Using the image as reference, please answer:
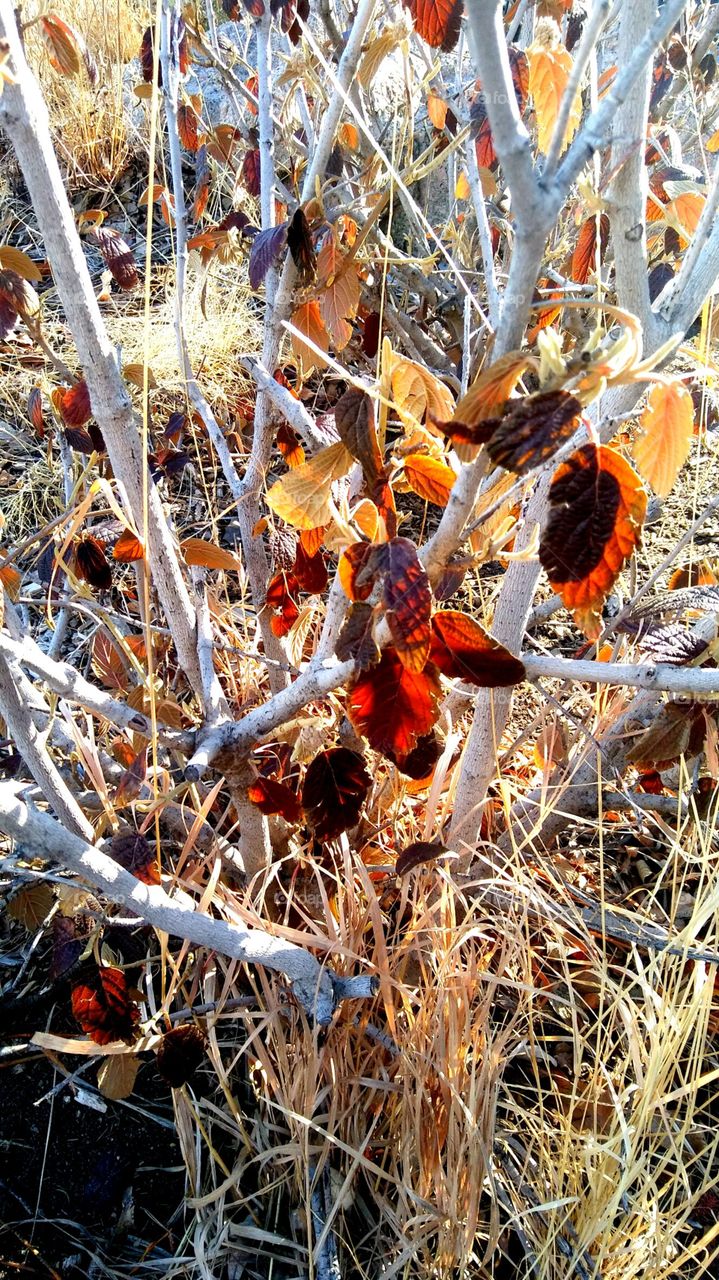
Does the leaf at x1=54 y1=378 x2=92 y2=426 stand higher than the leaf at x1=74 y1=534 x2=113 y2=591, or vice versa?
the leaf at x1=54 y1=378 x2=92 y2=426

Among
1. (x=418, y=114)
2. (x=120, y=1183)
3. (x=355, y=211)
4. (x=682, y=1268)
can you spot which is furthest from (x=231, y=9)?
(x=682, y=1268)

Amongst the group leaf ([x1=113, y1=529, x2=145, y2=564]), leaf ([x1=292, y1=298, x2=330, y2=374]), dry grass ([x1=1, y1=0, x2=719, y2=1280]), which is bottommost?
dry grass ([x1=1, y1=0, x2=719, y2=1280])

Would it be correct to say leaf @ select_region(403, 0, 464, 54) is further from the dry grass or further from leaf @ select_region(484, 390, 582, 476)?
leaf @ select_region(484, 390, 582, 476)

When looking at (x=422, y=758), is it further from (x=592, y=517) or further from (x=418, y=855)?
(x=592, y=517)

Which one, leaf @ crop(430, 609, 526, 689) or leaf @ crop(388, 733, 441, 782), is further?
leaf @ crop(388, 733, 441, 782)

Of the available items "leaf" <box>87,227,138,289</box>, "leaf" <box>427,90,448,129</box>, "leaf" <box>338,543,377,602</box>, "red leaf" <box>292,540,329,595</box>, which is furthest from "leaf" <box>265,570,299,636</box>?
"leaf" <box>427,90,448,129</box>

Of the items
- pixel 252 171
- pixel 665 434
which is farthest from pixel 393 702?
pixel 252 171

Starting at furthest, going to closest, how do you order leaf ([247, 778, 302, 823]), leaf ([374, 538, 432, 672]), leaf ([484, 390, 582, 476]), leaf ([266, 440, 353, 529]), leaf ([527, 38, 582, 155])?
leaf ([247, 778, 302, 823]) → leaf ([527, 38, 582, 155]) → leaf ([266, 440, 353, 529]) → leaf ([374, 538, 432, 672]) → leaf ([484, 390, 582, 476])

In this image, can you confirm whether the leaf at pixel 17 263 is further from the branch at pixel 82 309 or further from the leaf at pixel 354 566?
A: the leaf at pixel 354 566
